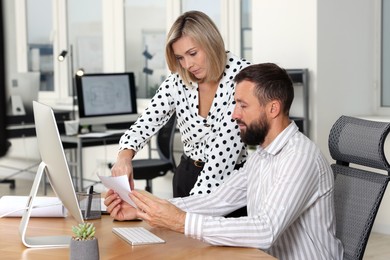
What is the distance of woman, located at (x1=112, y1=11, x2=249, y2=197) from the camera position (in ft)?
8.33

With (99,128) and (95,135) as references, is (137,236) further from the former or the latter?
(99,128)

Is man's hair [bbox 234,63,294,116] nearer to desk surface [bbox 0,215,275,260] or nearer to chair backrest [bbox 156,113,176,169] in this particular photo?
desk surface [bbox 0,215,275,260]

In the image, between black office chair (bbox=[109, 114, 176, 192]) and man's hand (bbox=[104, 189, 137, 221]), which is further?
black office chair (bbox=[109, 114, 176, 192])

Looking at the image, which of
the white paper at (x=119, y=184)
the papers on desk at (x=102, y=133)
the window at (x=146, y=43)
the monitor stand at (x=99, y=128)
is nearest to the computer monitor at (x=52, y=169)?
the white paper at (x=119, y=184)

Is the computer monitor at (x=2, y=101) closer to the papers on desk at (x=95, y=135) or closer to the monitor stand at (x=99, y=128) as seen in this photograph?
the papers on desk at (x=95, y=135)

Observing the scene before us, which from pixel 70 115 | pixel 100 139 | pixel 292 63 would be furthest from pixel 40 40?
pixel 292 63

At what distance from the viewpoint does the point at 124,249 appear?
6.54 feet

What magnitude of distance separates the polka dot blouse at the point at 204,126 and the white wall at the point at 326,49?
2727 mm

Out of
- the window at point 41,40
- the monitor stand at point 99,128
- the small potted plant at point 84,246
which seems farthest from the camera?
the window at point 41,40

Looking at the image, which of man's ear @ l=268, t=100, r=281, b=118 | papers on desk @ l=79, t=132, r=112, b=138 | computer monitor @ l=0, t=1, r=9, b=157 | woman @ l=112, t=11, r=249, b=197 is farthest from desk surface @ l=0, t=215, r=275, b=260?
papers on desk @ l=79, t=132, r=112, b=138

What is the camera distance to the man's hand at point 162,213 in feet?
6.46

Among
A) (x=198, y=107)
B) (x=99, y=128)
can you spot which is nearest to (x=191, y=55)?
(x=198, y=107)

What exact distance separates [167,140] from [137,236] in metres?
4.00

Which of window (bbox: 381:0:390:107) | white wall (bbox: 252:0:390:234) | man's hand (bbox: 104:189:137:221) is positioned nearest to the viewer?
man's hand (bbox: 104:189:137:221)
